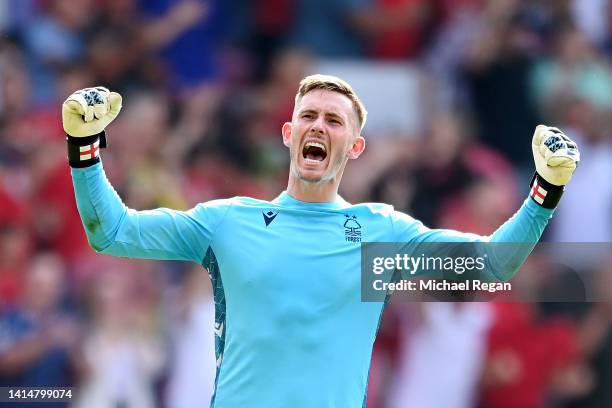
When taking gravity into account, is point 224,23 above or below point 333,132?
above

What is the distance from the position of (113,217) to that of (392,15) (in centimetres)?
629

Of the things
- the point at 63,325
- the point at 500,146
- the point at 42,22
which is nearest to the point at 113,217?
the point at 63,325

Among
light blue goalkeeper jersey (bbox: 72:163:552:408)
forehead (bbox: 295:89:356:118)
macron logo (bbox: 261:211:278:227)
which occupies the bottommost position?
light blue goalkeeper jersey (bbox: 72:163:552:408)

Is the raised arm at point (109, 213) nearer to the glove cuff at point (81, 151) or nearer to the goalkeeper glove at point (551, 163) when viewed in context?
the glove cuff at point (81, 151)

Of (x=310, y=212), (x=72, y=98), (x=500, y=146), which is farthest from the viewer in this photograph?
(x=500, y=146)

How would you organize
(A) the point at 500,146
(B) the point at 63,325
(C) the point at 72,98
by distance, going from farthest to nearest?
(A) the point at 500,146
(B) the point at 63,325
(C) the point at 72,98

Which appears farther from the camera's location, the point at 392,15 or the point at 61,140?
the point at 392,15

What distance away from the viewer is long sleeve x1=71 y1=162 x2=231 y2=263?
4.23 metres

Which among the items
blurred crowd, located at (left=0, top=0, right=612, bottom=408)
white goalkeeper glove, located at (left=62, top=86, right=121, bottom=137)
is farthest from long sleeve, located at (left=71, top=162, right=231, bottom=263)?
blurred crowd, located at (left=0, top=0, right=612, bottom=408)

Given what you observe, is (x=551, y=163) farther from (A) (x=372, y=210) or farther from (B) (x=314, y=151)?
(B) (x=314, y=151)

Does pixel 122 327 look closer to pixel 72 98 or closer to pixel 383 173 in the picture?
pixel 383 173

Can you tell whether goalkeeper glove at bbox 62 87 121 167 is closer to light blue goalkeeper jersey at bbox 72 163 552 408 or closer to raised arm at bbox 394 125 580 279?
light blue goalkeeper jersey at bbox 72 163 552 408

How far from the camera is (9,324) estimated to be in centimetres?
802

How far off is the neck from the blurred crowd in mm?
3553
